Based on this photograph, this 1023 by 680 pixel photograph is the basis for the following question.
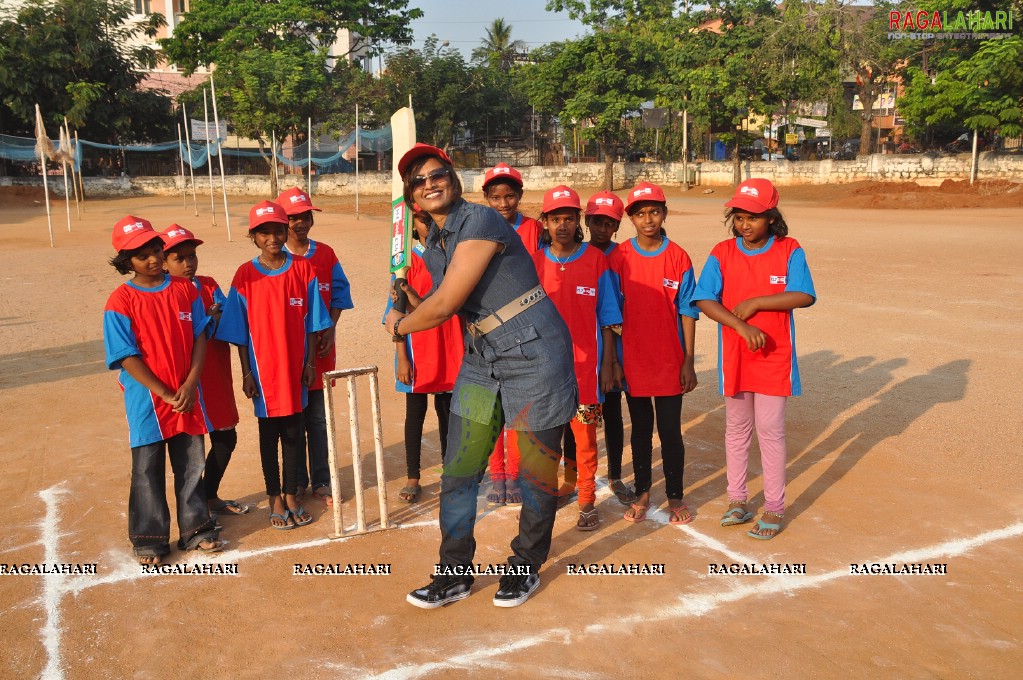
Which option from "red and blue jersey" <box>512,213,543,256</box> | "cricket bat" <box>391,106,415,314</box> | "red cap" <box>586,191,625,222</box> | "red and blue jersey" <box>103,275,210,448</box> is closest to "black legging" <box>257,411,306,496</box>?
"red and blue jersey" <box>103,275,210,448</box>

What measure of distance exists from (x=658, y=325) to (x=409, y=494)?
1.84m

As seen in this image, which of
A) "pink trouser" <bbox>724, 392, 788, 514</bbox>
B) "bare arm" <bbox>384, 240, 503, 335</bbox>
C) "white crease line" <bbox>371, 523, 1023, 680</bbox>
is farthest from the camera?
"pink trouser" <bbox>724, 392, 788, 514</bbox>

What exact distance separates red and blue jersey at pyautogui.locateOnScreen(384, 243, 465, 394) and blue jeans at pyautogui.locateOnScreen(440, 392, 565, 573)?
128cm

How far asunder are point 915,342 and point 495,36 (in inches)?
2288

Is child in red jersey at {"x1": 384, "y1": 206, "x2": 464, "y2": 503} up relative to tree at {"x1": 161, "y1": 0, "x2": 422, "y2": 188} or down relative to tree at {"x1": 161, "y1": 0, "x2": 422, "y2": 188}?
down

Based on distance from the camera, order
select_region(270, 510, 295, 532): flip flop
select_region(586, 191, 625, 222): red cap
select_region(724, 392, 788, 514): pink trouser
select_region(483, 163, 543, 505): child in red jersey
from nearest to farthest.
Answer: select_region(724, 392, 788, 514): pink trouser → select_region(270, 510, 295, 532): flip flop → select_region(586, 191, 625, 222): red cap → select_region(483, 163, 543, 505): child in red jersey

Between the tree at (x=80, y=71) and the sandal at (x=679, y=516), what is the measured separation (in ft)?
135

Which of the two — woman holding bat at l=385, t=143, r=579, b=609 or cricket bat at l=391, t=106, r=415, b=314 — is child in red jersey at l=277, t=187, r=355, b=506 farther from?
woman holding bat at l=385, t=143, r=579, b=609

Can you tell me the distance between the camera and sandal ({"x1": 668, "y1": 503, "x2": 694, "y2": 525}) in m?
4.86

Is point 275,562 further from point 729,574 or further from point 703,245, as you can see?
point 703,245

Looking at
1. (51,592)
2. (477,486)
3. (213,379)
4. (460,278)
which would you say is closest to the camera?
(460,278)

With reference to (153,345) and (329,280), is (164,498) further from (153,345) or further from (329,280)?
(329,280)

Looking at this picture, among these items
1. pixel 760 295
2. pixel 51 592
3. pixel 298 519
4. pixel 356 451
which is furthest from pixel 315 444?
pixel 760 295

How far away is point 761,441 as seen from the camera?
470 cm
